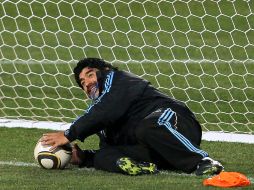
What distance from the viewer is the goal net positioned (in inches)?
357

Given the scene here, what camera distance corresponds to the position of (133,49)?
1102 cm

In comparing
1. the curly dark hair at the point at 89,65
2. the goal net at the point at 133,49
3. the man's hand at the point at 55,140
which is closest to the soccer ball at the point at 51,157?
the man's hand at the point at 55,140

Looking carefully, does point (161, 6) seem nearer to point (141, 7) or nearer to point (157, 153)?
point (141, 7)

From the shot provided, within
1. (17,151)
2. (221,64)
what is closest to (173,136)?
(17,151)

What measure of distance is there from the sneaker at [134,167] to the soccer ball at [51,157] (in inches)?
15.6

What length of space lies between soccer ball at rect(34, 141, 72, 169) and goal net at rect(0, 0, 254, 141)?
241cm

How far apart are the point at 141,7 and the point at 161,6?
55 cm

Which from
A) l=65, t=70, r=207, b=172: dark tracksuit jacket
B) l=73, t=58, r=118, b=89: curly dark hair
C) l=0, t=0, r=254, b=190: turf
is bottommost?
l=0, t=0, r=254, b=190: turf

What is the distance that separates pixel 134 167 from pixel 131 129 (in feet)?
1.14

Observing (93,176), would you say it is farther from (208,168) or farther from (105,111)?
(208,168)

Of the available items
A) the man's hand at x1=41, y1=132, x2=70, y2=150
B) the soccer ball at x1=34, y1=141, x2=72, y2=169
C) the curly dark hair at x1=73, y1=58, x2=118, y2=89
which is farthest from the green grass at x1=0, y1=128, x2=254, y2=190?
the curly dark hair at x1=73, y1=58, x2=118, y2=89

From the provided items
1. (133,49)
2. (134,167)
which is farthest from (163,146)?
(133,49)

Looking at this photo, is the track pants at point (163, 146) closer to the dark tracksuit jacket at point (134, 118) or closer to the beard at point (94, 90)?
the dark tracksuit jacket at point (134, 118)

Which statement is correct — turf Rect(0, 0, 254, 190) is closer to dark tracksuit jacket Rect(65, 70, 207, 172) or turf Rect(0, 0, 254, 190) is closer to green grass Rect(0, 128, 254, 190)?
green grass Rect(0, 128, 254, 190)
